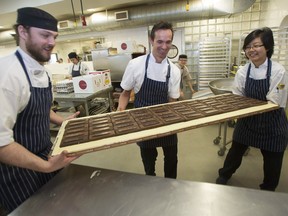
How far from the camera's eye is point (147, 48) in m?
5.70

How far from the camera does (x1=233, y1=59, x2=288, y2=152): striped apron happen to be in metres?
1.36

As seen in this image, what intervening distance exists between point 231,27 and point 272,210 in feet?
17.2

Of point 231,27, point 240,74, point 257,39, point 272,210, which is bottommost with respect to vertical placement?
point 272,210

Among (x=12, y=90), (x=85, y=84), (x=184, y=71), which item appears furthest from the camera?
(x=184, y=71)

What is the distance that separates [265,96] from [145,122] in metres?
0.95

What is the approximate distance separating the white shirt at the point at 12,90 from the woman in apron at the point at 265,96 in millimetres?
1404

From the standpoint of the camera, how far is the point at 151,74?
4.94 ft

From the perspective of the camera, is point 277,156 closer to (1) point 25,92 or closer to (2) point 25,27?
(1) point 25,92

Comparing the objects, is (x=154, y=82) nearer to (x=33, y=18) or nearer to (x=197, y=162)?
(x=33, y=18)

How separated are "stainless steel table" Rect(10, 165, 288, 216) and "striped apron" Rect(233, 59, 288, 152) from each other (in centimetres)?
73

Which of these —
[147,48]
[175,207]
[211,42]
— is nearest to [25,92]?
[175,207]

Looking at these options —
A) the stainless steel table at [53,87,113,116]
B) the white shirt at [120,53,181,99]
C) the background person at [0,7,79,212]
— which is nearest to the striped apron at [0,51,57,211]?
the background person at [0,7,79,212]

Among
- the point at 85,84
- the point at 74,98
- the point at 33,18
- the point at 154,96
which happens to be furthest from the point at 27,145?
the point at 85,84

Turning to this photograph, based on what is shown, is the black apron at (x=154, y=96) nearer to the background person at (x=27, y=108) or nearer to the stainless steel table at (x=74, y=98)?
the background person at (x=27, y=108)
